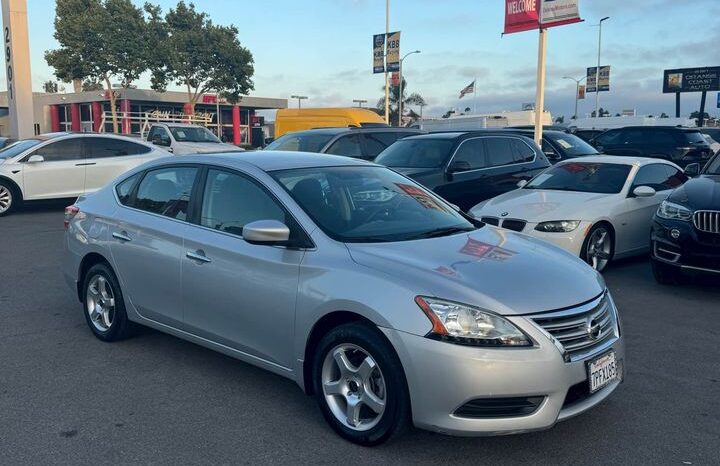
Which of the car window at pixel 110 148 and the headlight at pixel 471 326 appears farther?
→ the car window at pixel 110 148

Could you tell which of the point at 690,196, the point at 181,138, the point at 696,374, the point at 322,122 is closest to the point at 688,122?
the point at 322,122

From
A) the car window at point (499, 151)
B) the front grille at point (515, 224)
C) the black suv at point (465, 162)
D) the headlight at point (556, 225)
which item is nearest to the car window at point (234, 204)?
the front grille at point (515, 224)

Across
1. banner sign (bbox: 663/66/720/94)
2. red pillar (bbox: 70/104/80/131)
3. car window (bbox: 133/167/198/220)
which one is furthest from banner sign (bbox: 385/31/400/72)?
red pillar (bbox: 70/104/80/131)

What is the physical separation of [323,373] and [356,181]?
5.00 ft

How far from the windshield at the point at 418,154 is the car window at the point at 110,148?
6.39 metres

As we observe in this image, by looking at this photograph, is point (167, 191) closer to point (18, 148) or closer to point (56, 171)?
point (56, 171)

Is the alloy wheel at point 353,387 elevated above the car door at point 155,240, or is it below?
below

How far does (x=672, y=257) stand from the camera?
23.6 ft

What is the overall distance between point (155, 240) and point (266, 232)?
4.58ft

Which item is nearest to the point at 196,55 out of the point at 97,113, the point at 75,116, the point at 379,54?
the point at 379,54

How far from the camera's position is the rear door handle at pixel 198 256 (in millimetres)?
4516

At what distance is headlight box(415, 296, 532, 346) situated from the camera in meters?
3.36

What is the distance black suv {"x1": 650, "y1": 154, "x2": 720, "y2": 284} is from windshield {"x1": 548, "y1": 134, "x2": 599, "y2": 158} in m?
6.92

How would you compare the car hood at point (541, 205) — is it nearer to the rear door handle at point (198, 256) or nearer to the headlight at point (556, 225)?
the headlight at point (556, 225)
